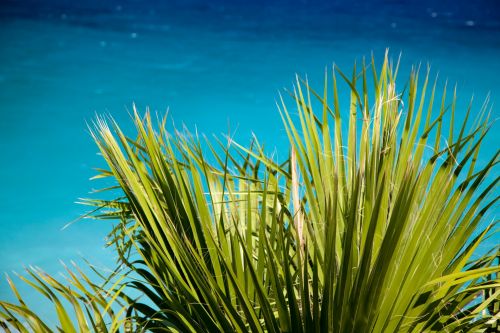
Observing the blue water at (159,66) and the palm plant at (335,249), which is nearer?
the palm plant at (335,249)

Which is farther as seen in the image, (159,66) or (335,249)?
(159,66)

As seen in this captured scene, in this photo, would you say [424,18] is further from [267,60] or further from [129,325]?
[129,325]

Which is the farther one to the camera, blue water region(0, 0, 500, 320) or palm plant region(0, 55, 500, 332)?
blue water region(0, 0, 500, 320)

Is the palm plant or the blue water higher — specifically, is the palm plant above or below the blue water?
below

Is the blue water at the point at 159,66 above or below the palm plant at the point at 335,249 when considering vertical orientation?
above

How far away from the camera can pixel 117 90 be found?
786 centimetres

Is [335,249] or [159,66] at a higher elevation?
[159,66]

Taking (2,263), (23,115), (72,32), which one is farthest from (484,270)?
(72,32)

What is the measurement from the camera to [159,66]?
8531 mm

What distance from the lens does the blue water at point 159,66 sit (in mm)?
6242

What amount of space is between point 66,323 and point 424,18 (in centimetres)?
973

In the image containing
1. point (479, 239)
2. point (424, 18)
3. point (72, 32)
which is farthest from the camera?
point (424, 18)

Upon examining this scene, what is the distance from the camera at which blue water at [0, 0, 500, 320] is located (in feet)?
20.5

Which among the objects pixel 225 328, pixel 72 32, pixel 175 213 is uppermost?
pixel 72 32
